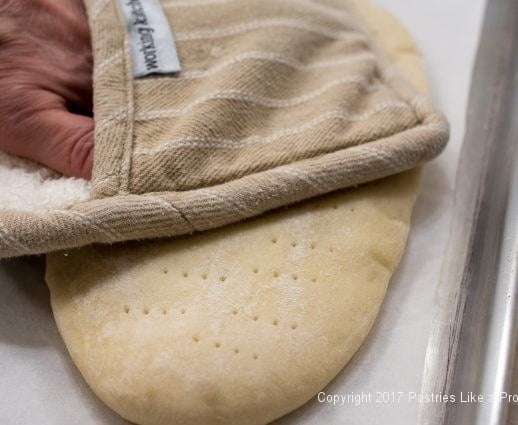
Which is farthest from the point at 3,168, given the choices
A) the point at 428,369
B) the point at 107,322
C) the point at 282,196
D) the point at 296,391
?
the point at 428,369

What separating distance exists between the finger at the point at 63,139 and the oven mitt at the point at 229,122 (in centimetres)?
3

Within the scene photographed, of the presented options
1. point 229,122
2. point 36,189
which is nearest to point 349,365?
point 229,122

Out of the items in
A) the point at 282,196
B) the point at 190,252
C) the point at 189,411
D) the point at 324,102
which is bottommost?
the point at 189,411

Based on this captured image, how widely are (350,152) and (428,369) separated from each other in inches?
13.1

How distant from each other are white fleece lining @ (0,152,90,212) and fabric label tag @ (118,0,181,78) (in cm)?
20

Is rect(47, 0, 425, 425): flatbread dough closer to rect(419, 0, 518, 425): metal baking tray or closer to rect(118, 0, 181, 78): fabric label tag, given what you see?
rect(419, 0, 518, 425): metal baking tray

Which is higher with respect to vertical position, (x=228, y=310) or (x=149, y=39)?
(x=149, y=39)

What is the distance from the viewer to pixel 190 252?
78 centimetres

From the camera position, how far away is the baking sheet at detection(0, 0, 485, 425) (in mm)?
744

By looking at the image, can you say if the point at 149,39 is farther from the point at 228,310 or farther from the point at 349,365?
the point at 349,365

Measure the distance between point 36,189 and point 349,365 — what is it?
51cm

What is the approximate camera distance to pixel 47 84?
2.73 ft

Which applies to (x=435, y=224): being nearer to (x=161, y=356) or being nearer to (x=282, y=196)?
(x=282, y=196)

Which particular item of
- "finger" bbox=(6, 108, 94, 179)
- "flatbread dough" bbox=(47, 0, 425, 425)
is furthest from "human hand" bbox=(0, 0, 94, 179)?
"flatbread dough" bbox=(47, 0, 425, 425)
